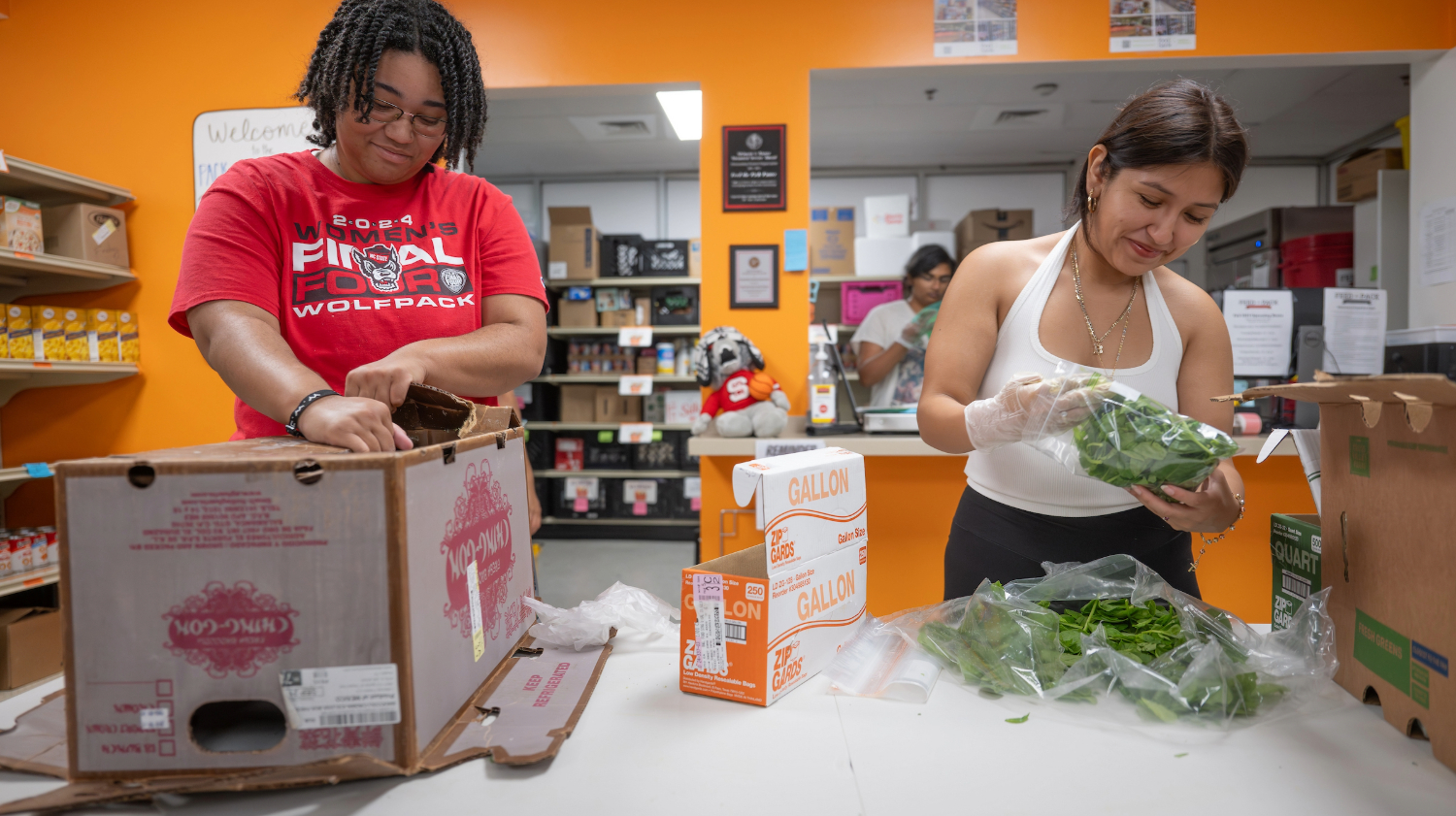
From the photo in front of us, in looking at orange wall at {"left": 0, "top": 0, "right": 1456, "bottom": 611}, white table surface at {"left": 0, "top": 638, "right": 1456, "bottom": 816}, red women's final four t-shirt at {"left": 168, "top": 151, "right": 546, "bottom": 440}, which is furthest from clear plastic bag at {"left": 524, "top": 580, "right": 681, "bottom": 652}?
orange wall at {"left": 0, "top": 0, "right": 1456, "bottom": 611}

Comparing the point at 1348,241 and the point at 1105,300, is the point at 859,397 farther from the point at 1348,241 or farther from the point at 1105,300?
the point at 1105,300

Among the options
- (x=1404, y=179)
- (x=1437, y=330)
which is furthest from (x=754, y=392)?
(x=1404, y=179)

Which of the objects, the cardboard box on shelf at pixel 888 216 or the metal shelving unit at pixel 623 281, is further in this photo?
the metal shelving unit at pixel 623 281

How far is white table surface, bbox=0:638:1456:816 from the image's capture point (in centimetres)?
69

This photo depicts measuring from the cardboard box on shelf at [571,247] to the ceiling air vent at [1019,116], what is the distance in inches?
113

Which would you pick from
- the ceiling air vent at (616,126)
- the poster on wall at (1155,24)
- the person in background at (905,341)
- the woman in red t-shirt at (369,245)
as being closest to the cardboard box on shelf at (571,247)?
the ceiling air vent at (616,126)

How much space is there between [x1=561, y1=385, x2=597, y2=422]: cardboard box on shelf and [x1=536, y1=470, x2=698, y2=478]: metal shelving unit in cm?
40

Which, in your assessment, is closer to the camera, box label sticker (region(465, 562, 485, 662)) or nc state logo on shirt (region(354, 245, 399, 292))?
box label sticker (region(465, 562, 485, 662))

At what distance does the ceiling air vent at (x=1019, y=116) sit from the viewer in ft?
16.4

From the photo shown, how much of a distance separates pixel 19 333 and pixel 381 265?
2727 millimetres

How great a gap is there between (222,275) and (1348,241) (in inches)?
207

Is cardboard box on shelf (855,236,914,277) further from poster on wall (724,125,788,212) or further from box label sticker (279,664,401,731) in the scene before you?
box label sticker (279,664,401,731)

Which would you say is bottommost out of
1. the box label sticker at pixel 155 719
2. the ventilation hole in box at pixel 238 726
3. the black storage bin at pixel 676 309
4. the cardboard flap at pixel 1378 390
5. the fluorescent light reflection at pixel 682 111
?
the ventilation hole in box at pixel 238 726

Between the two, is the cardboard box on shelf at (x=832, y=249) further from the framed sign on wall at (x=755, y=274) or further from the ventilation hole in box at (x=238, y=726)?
the ventilation hole in box at (x=238, y=726)
